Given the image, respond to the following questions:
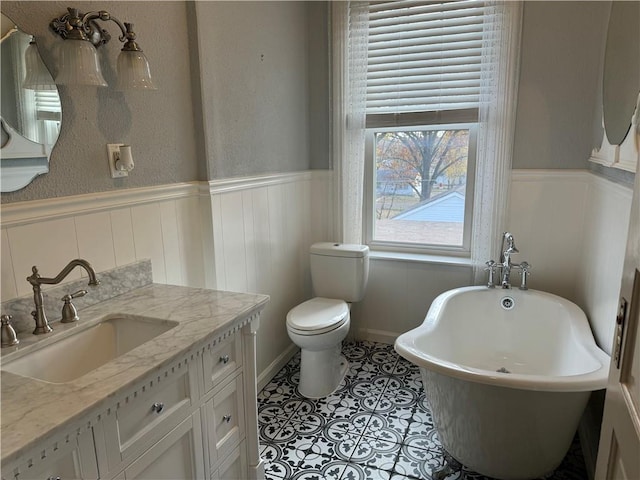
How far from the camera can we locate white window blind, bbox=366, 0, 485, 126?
102 inches

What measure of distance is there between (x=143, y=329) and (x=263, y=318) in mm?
1191

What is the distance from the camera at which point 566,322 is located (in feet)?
7.24

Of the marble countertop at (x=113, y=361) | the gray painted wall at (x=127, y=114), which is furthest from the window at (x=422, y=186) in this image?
the marble countertop at (x=113, y=361)

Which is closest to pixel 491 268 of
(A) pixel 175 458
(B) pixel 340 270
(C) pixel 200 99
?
(B) pixel 340 270

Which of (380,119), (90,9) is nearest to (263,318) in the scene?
(380,119)

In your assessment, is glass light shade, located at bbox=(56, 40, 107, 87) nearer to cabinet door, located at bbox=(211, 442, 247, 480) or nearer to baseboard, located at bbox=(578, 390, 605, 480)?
cabinet door, located at bbox=(211, 442, 247, 480)

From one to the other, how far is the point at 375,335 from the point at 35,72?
259 cm

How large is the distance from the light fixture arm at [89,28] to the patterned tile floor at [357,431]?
1871mm

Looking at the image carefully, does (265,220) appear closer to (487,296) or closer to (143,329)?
(143,329)

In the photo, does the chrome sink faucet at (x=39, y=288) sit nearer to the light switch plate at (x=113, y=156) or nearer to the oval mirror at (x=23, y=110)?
the oval mirror at (x=23, y=110)

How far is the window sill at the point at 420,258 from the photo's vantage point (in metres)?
2.82

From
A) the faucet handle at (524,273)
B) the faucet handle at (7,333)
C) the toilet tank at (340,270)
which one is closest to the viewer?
the faucet handle at (7,333)

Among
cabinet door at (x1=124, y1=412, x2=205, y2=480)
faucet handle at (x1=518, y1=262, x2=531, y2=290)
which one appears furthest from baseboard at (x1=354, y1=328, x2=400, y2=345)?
cabinet door at (x1=124, y1=412, x2=205, y2=480)

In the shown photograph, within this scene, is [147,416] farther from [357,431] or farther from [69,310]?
[357,431]
